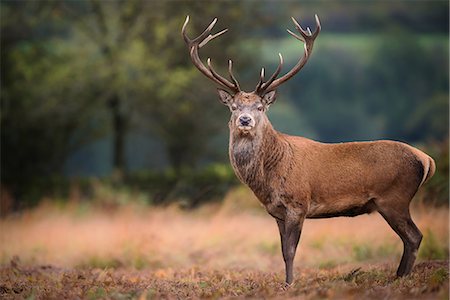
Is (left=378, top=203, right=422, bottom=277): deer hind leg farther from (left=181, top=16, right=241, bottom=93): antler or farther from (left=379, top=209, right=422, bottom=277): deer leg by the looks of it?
(left=181, top=16, right=241, bottom=93): antler

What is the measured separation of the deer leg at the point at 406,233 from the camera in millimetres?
9375

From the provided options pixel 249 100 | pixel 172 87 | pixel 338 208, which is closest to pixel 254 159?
pixel 249 100

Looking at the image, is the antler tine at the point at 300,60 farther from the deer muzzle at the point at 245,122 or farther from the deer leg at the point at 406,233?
the deer leg at the point at 406,233

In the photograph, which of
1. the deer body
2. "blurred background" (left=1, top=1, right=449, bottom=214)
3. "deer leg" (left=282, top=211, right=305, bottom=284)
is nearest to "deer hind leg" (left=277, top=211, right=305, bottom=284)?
"deer leg" (left=282, top=211, right=305, bottom=284)

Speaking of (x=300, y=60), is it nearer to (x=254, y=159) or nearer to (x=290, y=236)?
(x=254, y=159)

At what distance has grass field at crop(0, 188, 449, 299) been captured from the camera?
332 inches

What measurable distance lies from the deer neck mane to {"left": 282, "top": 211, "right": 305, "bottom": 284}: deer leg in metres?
0.45

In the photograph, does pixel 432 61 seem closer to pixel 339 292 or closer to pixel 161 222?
pixel 161 222

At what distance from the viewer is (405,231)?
9.41 metres

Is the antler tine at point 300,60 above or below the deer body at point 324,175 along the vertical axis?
above

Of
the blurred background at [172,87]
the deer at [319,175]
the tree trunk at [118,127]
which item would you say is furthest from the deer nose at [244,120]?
the tree trunk at [118,127]

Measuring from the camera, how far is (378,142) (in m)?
9.63

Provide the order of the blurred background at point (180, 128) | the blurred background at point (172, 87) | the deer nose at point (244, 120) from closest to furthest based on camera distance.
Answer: the deer nose at point (244, 120)
the blurred background at point (180, 128)
the blurred background at point (172, 87)

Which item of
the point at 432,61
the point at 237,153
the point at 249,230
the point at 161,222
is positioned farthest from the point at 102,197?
the point at 432,61
